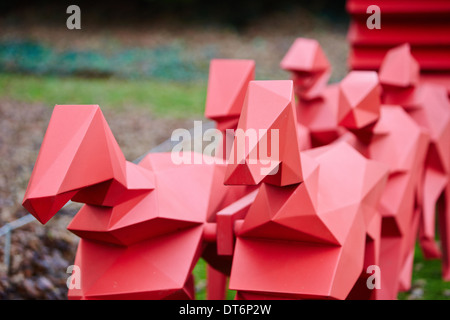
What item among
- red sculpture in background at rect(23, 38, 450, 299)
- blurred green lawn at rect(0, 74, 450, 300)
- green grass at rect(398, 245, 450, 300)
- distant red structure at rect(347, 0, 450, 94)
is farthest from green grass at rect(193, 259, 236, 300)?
blurred green lawn at rect(0, 74, 450, 300)

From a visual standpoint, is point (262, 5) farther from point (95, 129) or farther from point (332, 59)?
point (95, 129)

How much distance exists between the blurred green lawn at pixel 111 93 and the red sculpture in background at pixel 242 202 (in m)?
6.58

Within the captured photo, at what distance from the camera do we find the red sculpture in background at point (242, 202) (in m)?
1.82

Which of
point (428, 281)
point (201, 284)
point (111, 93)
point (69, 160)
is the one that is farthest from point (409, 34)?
point (111, 93)

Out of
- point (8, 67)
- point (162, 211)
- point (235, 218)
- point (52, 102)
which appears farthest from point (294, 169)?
point (8, 67)

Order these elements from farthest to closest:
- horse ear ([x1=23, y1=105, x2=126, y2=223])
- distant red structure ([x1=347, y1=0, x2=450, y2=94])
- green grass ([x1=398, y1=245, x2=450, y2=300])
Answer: distant red structure ([x1=347, y1=0, x2=450, y2=94]) → green grass ([x1=398, y1=245, x2=450, y2=300]) → horse ear ([x1=23, y1=105, x2=126, y2=223])

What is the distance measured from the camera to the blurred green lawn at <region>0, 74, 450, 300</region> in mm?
9375

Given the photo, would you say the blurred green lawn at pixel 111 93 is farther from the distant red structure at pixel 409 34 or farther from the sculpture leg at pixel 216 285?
the sculpture leg at pixel 216 285

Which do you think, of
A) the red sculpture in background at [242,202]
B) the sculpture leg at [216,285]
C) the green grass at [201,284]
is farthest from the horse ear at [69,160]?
the green grass at [201,284]

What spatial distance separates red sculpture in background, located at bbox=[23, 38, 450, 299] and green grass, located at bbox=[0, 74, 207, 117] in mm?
6595

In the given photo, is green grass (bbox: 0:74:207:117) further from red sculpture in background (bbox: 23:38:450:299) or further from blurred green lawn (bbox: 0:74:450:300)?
red sculpture in background (bbox: 23:38:450:299)

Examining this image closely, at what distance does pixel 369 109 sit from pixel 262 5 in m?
12.4

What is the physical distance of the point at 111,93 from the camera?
10.2m

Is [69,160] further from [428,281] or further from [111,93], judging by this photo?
[111,93]
